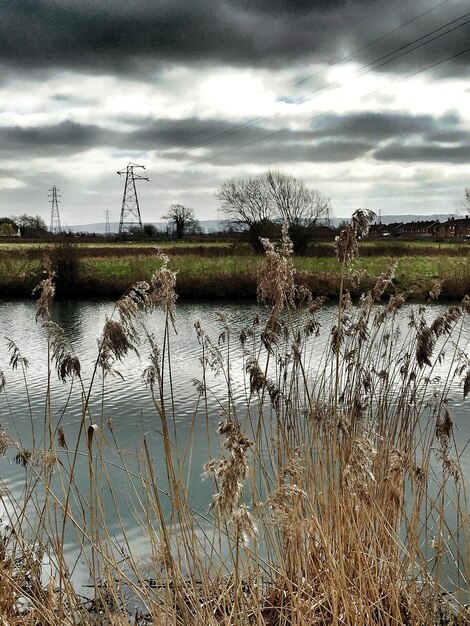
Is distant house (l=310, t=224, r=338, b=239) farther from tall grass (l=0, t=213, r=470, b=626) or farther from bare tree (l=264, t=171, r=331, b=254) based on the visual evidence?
tall grass (l=0, t=213, r=470, b=626)

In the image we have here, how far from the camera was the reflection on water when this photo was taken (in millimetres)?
6109

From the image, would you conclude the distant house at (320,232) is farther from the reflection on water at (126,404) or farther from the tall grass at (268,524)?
the tall grass at (268,524)

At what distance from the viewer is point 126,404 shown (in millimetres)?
9867

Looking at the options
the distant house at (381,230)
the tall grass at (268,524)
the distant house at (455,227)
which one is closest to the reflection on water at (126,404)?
the tall grass at (268,524)

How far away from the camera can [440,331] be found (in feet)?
13.5

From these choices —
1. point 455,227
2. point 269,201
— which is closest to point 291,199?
point 269,201

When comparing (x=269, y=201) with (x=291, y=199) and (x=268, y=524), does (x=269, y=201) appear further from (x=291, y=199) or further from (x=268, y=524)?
(x=268, y=524)

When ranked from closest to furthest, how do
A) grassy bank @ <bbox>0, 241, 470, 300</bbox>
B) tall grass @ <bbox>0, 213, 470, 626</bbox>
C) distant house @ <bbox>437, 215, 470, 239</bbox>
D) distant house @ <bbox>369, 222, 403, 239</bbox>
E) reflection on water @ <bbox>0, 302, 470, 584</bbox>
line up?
tall grass @ <bbox>0, 213, 470, 626</bbox> → distant house @ <bbox>369, 222, 403, 239</bbox> → reflection on water @ <bbox>0, 302, 470, 584</bbox> → grassy bank @ <bbox>0, 241, 470, 300</bbox> → distant house @ <bbox>437, 215, 470, 239</bbox>

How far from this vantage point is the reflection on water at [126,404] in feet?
20.0

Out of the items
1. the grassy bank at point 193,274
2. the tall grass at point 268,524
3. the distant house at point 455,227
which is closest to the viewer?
the tall grass at point 268,524

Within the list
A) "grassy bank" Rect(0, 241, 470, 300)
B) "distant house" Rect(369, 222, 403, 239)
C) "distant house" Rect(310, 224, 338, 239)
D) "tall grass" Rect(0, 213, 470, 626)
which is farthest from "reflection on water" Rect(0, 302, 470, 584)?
"distant house" Rect(310, 224, 338, 239)

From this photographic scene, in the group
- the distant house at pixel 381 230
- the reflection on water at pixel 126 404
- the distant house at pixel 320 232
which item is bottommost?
the reflection on water at pixel 126 404

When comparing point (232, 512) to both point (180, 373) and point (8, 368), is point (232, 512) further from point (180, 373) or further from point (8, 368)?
point (8, 368)

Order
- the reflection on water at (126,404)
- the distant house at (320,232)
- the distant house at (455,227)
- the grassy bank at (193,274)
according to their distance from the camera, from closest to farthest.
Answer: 1. the reflection on water at (126,404)
2. the grassy bank at (193,274)
3. the distant house at (320,232)
4. the distant house at (455,227)
